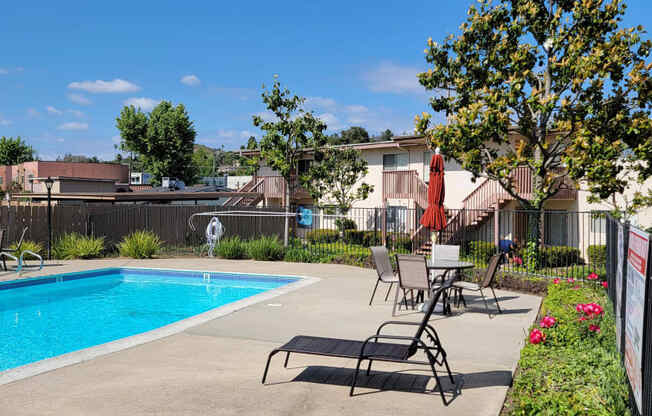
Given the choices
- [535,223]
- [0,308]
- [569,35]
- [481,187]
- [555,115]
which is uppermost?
[569,35]

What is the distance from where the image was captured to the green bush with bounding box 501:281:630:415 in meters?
4.07

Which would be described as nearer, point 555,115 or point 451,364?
point 451,364

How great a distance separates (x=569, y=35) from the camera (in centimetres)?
1502

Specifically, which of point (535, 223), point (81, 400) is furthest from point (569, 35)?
point (81, 400)

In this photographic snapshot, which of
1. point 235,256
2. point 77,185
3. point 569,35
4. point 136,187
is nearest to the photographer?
point 569,35

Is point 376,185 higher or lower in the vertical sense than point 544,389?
higher

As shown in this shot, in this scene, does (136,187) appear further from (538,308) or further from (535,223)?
(538,308)

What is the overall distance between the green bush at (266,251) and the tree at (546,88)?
611 centimetres

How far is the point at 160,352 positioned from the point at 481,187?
56.4ft

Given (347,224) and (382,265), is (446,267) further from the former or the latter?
(347,224)

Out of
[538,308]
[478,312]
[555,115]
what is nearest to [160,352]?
[478,312]

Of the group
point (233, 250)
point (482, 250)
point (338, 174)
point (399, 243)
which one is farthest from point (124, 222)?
point (482, 250)

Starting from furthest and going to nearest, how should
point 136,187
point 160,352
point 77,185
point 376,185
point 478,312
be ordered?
1. point 136,187
2. point 77,185
3. point 376,185
4. point 478,312
5. point 160,352

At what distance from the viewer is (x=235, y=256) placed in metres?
18.4
